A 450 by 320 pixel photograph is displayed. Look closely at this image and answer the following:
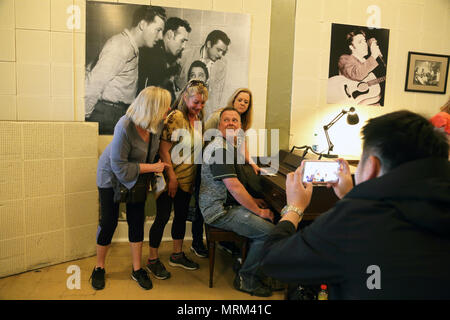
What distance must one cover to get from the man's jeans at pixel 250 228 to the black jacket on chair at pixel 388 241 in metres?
1.47

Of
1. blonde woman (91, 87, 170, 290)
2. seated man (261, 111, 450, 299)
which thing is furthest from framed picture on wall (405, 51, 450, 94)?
seated man (261, 111, 450, 299)

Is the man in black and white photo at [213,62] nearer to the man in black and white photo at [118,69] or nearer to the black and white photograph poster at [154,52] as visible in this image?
the black and white photograph poster at [154,52]

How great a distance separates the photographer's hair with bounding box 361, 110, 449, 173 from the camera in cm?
89

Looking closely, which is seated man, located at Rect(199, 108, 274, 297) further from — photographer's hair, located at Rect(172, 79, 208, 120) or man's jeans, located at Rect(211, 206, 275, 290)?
photographer's hair, located at Rect(172, 79, 208, 120)

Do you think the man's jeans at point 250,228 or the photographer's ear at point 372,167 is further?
the man's jeans at point 250,228

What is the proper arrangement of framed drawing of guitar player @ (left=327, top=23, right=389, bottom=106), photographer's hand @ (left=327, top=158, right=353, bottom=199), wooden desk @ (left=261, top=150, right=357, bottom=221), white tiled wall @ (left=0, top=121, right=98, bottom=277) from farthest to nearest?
framed drawing of guitar player @ (left=327, top=23, right=389, bottom=106) → white tiled wall @ (left=0, top=121, right=98, bottom=277) → wooden desk @ (left=261, top=150, right=357, bottom=221) → photographer's hand @ (left=327, top=158, right=353, bottom=199)

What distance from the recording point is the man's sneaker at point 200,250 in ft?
10.5

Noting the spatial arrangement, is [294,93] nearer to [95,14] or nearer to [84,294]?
[95,14]

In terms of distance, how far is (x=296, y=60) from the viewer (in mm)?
3549

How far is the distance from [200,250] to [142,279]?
0.74 m

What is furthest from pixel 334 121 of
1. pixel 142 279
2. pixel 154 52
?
pixel 142 279

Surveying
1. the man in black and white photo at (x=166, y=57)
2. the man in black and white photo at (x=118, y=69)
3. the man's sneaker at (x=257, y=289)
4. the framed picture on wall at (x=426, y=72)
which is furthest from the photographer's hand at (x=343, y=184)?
the framed picture on wall at (x=426, y=72)

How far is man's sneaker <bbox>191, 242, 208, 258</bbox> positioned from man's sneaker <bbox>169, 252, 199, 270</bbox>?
9.5 inches
